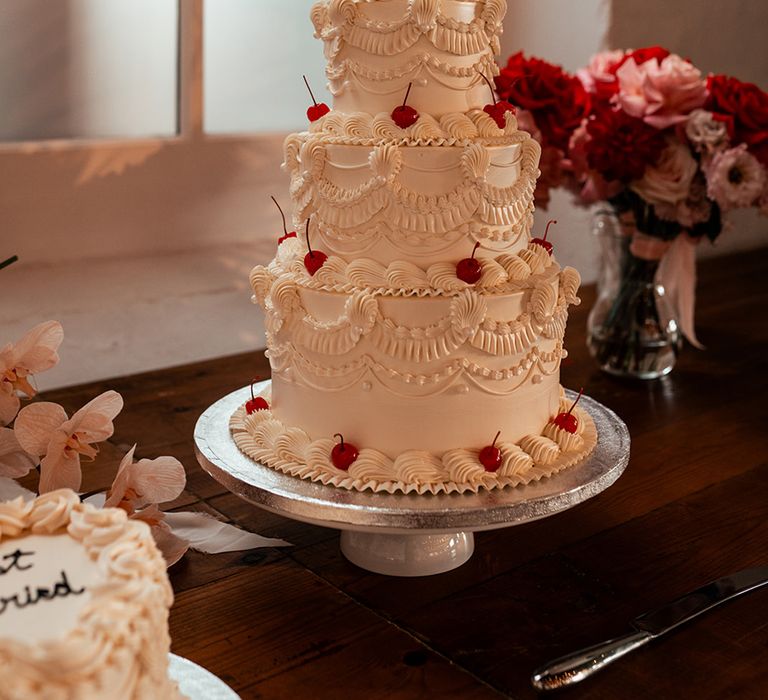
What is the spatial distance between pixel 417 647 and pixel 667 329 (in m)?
1.17

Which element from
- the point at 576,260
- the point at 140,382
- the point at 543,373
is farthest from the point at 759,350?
the point at 140,382

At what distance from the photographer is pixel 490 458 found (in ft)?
4.10

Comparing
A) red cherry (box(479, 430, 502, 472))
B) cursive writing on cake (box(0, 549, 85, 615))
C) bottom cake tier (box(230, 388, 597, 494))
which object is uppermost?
cursive writing on cake (box(0, 549, 85, 615))

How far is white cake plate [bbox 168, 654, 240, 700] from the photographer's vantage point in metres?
0.88

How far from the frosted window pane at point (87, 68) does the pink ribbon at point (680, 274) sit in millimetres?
1205

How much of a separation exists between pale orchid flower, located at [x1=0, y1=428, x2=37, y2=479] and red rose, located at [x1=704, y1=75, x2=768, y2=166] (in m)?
1.31

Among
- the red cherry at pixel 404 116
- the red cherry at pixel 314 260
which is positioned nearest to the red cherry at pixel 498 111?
the red cherry at pixel 404 116

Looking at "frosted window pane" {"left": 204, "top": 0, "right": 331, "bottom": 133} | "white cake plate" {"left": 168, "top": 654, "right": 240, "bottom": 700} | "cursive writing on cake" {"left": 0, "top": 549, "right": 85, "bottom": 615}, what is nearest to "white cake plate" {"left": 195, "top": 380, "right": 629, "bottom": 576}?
"white cake plate" {"left": 168, "top": 654, "right": 240, "bottom": 700}

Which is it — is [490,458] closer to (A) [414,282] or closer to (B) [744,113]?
(A) [414,282]

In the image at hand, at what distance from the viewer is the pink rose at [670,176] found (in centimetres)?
192

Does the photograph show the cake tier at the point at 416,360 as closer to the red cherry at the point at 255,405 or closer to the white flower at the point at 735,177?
the red cherry at the point at 255,405

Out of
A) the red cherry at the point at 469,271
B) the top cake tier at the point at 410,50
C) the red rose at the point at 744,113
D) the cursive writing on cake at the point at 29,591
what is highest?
the top cake tier at the point at 410,50

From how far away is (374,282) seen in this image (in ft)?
4.16

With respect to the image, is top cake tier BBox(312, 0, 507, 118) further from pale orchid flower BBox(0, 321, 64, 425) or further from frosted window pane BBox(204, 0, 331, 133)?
frosted window pane BBox(204, 0, 331, 133)
